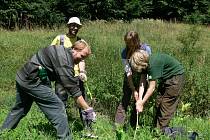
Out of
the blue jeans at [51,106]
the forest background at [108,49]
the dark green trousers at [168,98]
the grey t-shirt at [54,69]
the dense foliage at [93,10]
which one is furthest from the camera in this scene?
the dense foliage at [93,10]

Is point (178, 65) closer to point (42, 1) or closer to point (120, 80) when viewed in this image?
point (120, 80)

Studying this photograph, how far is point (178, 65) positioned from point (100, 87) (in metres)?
1.75

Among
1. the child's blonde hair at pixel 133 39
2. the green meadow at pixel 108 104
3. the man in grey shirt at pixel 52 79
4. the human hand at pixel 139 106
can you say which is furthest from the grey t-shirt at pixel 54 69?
the child's blonde hair at pixel 133 39

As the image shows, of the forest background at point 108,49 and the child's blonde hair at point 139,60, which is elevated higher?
the child's blonde hair at point 139,60

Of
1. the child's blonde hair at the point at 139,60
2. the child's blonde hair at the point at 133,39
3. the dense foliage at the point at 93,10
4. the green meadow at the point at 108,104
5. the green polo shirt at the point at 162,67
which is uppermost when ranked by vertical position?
the child's blonde hair at the point at 133,39

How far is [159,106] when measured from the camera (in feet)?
19.8

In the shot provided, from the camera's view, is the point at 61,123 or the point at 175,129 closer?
the point at 61,123

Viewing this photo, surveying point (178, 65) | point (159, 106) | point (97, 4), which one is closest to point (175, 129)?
point (159, 106)

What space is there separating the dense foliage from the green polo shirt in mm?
12280

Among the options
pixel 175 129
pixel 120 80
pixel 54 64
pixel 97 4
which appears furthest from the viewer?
pixel 97 4

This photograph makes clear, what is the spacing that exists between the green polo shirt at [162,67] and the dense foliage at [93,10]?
12.3 meters

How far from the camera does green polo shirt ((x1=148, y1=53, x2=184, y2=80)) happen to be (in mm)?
5527

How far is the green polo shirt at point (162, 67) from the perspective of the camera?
5527 mm

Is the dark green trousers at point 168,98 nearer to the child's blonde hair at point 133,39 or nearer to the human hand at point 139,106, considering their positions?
the human hand at point 139,106
